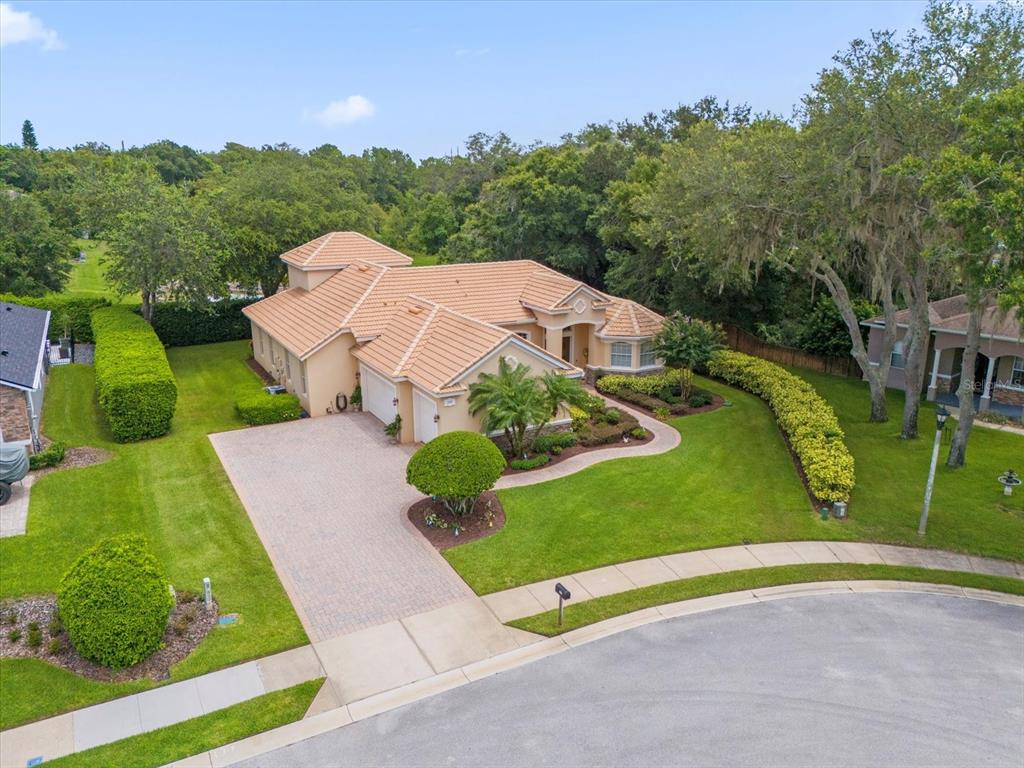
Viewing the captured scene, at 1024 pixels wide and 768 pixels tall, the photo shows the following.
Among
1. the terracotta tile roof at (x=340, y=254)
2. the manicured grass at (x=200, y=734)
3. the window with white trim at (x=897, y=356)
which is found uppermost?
the terracotta tile roof at (x=340, y=254)

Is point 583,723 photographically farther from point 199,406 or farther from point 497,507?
point 199,406

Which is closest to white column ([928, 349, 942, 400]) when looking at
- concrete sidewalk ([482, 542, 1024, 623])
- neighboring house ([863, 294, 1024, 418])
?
neighboring house ([863, 294, 1024, 418])

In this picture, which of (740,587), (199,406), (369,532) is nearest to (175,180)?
(199,406)

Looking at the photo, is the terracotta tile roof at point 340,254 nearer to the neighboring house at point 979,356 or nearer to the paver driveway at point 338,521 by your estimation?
the paver driveway at point 338,521

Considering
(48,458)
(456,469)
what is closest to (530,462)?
(456,469)

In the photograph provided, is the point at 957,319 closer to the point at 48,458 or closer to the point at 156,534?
the point at 156,534

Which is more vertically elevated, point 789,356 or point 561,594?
point 789,356

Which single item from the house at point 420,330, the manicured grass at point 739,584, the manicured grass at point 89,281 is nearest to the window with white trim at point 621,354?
the house at point 420,330
